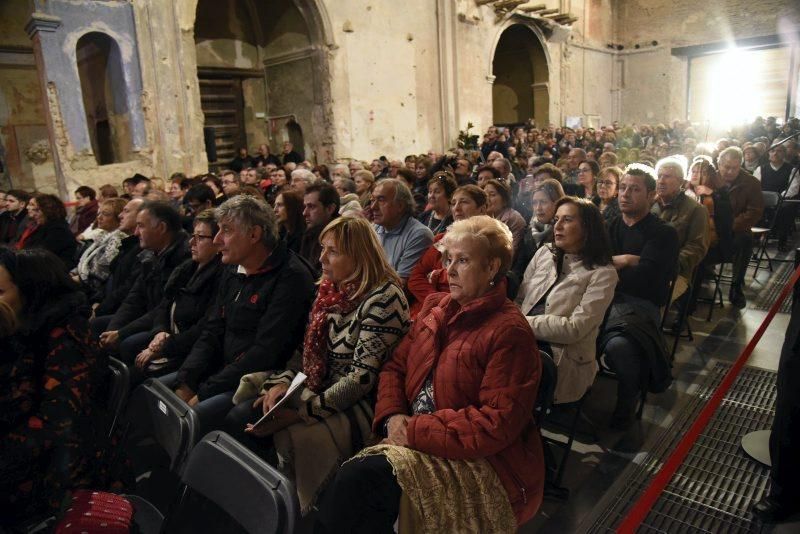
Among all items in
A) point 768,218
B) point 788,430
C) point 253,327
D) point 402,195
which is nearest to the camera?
point 788,430

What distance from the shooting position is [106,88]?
9.24 m

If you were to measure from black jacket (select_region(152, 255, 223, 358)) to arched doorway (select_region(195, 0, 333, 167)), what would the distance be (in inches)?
355

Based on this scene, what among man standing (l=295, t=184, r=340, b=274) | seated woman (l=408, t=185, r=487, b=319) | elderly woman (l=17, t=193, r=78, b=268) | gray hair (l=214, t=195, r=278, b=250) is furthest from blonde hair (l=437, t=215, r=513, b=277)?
elderly woman (l=17, t=193, r=78, b=268)

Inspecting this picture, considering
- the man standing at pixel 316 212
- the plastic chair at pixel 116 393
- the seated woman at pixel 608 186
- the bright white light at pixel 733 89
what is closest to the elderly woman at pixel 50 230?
the man standing at pixel 316 212

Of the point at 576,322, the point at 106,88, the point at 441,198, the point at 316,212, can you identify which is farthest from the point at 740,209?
the point at 106,88

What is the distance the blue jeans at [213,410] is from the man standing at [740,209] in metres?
4.64

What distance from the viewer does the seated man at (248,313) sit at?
271cm

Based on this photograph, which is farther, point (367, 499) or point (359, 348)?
point (359, 348)

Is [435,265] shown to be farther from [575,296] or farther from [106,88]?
[106,88]

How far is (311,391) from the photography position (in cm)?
238

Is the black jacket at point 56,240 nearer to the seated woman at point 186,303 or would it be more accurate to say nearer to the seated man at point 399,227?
the seated woman at point 186,303

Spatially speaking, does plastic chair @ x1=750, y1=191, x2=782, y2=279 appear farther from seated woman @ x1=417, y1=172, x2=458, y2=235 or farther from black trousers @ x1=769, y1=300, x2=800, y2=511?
black trousers @ x1=769, y1=300, x2=800, y2=511

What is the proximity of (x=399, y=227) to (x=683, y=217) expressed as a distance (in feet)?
7.24

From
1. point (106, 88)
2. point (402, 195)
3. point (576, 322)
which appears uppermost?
point (106, 88)
